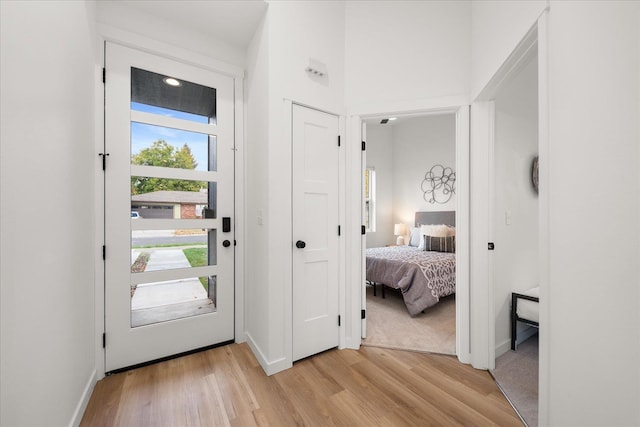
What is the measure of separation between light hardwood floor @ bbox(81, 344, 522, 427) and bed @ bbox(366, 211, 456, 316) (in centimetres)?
95

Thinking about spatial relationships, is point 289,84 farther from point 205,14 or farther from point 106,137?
point 106,137

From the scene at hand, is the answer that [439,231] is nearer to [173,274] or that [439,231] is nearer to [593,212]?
[593,212]

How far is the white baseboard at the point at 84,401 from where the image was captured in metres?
1.44

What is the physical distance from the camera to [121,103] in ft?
6.56

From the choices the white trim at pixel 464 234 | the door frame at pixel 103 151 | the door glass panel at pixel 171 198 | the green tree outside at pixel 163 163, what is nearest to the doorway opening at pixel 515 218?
the white trim at pixel 464 234

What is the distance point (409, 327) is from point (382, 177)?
12.8 feet

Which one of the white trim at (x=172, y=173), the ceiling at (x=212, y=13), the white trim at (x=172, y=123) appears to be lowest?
the white trim at (x=172, y=173)

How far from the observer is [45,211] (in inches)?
46.3

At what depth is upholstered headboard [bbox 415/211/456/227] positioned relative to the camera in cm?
497

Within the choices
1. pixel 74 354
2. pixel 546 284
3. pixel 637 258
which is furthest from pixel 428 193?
pixel 74 354

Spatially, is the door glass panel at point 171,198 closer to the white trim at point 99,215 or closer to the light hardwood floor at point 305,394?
the white trim at point 99,215

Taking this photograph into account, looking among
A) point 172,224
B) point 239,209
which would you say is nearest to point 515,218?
point 239,209

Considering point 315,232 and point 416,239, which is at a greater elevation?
point 315,232

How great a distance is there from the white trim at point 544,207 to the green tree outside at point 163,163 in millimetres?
2412
